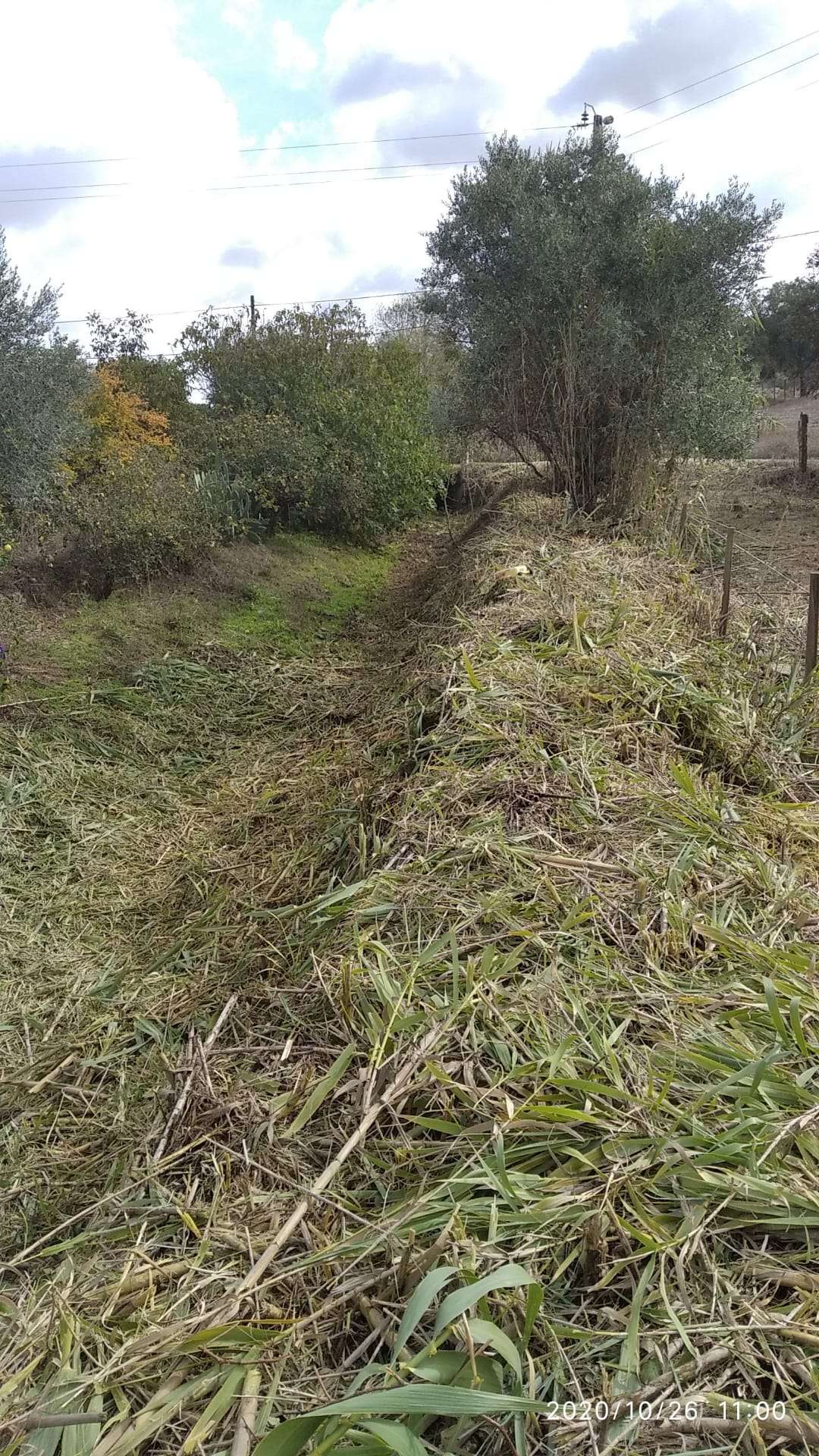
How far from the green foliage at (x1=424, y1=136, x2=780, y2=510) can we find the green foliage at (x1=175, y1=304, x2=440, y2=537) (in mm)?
2665

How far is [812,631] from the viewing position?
405 cm

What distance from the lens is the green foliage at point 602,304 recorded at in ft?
24.8

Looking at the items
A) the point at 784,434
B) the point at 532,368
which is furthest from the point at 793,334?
the point at 532,368

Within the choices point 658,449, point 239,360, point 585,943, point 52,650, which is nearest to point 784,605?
point 658,449

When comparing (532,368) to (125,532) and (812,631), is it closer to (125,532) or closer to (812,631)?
(125,532)

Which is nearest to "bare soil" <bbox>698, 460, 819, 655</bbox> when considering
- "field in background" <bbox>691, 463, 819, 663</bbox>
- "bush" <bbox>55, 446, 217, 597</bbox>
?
"field in background" <bbox>691, 463, 819, 663</bbox>

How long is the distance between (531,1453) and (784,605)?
17.1ft

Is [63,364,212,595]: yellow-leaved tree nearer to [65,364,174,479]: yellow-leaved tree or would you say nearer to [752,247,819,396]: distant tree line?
[65,364,174,479]: yellow-leaved tree

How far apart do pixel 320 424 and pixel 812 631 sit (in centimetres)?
834

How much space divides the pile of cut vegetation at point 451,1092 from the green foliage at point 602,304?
4.75m

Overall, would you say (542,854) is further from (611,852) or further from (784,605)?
(784,605)

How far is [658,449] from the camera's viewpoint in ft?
26.6

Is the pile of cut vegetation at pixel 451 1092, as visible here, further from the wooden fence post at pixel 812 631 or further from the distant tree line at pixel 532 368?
the distant tree line at pixel 532 368

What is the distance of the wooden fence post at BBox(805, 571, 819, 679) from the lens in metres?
3.95
